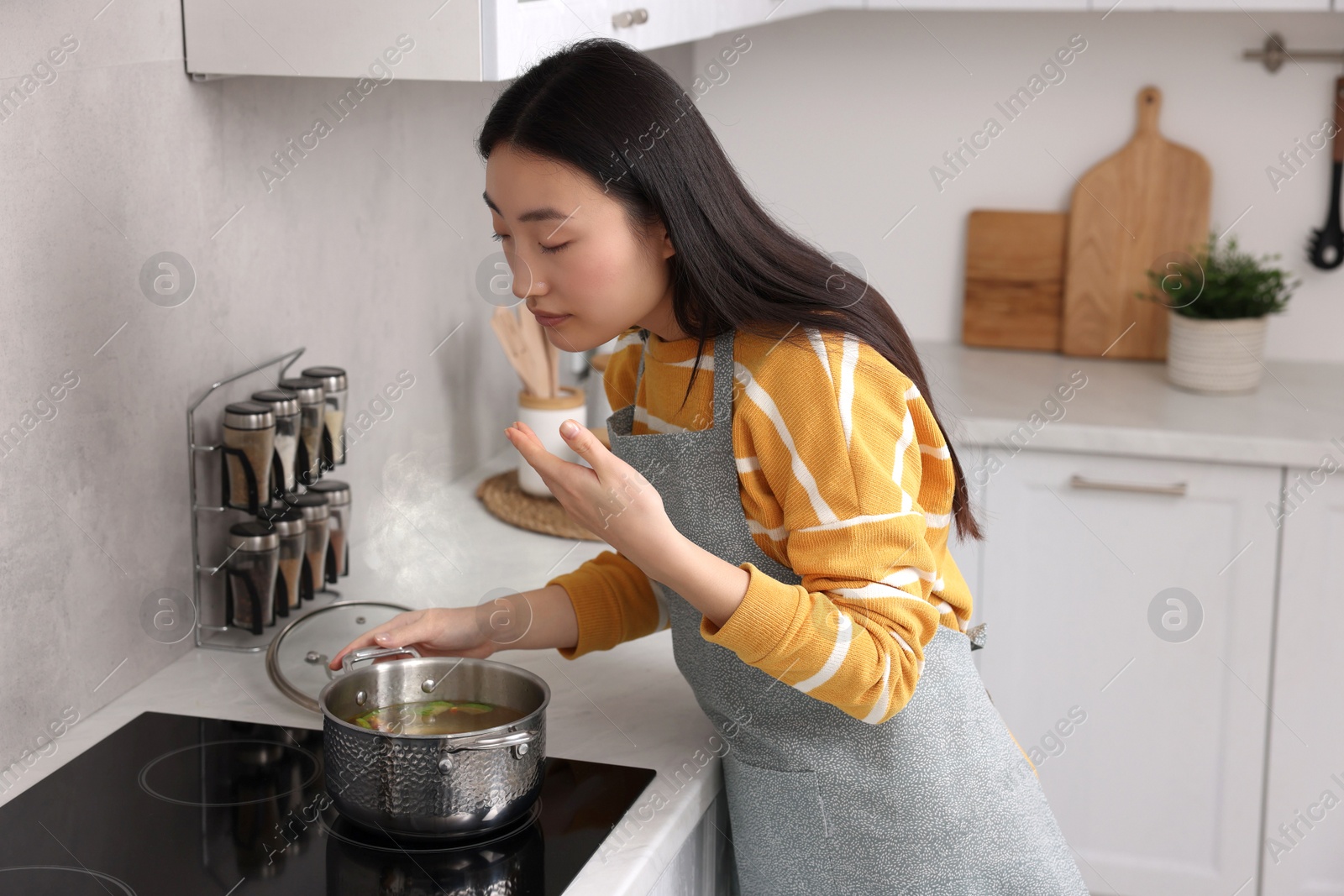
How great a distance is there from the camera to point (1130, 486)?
1.98 metres

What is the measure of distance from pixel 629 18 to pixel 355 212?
0.43 m

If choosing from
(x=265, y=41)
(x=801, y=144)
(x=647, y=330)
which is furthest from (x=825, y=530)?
(x=801, y=144)

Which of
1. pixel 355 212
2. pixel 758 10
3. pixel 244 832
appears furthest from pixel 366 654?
pixel 758 10

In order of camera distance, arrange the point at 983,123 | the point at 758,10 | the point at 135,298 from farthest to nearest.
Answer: the point at 983,123
the point at 758,10
the point at 135,298

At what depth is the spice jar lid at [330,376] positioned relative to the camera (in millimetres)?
1397

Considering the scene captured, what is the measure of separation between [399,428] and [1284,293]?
171 cm

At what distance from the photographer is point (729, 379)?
985 millimetres

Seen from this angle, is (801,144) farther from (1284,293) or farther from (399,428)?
(399,428)

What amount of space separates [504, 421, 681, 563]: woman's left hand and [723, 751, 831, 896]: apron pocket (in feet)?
0.95

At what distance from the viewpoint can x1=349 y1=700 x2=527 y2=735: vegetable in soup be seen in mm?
1043

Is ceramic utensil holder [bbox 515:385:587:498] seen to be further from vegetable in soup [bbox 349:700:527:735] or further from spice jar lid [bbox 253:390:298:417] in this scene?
vegetable in soup [bbox 349:700:527:735]

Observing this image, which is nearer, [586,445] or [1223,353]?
[586,445]

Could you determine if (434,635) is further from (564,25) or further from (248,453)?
(564,25)

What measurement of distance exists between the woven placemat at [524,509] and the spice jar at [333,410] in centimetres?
35
